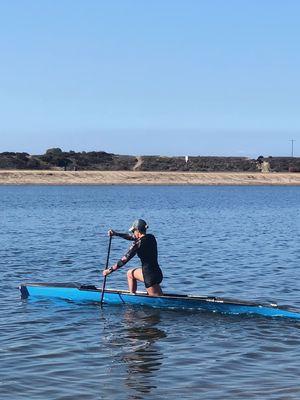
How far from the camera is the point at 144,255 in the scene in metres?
14.9

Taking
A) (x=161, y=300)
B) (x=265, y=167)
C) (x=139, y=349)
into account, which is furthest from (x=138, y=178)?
(x=139, y=349)

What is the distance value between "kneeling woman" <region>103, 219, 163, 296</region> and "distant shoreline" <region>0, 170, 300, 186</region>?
291ft

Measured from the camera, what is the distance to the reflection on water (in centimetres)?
1042

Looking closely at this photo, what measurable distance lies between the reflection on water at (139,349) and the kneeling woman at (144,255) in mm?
568

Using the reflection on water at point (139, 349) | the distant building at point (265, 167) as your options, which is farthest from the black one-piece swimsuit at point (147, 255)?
the distant building at point (265, 167)

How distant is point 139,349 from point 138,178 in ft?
315

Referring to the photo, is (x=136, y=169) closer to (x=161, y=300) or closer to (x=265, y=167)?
(x=265, y=167)

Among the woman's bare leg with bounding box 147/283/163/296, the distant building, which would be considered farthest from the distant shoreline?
the woman's bare leg with bounding box 147/283/163/296

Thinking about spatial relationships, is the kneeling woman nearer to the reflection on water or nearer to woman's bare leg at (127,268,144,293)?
woman's bare leg at (127,268,144,293)

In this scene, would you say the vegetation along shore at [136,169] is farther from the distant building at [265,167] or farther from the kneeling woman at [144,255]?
the kneeling woman at [144,255]

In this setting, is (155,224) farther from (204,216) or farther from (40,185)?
(40,185)

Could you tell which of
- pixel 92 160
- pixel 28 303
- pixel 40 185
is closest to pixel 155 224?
pixel 28 303

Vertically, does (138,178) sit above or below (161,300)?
above

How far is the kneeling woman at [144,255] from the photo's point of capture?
1483cm
